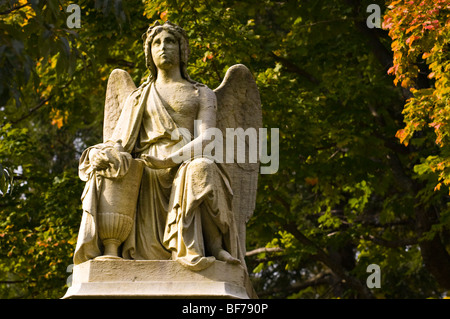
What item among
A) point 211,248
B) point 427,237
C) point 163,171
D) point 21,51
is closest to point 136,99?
point 163,171

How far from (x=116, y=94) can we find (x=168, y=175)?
4.66 feet

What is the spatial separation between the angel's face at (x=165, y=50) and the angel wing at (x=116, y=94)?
0.56m

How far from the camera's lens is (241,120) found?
8.95 meters

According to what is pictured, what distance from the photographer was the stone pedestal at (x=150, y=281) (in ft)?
23.6

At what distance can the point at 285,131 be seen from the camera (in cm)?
1360

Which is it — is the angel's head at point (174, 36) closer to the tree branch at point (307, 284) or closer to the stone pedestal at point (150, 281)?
the stone pedestal at point (150, 281)

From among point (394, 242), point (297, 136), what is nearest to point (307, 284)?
point (394, 242)

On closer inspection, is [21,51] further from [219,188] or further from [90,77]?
[90,77]

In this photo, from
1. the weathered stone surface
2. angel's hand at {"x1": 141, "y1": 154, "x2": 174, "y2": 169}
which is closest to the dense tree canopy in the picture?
the weathered stone surface

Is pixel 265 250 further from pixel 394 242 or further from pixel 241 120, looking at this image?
pixel 241 120

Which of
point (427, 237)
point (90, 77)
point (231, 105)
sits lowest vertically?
point (427, 237)

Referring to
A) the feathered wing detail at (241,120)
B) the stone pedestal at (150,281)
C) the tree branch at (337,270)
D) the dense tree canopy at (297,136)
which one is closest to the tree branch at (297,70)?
the dense tree canopy at (297,136)

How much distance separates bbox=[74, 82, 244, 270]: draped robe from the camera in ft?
24.8

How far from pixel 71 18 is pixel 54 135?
21.0 ft
